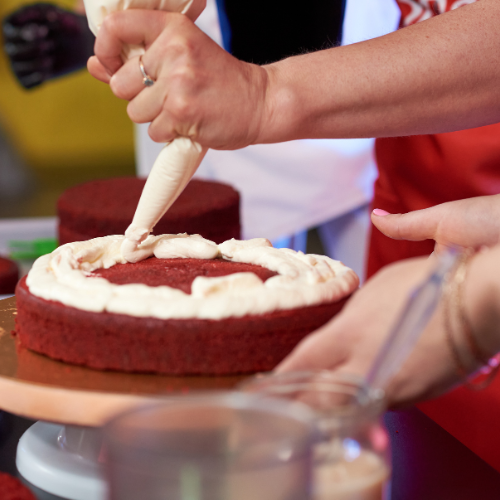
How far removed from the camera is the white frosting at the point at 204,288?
76 cm

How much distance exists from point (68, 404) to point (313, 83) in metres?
0.55

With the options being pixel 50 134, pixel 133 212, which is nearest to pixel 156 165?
pixel 133 212

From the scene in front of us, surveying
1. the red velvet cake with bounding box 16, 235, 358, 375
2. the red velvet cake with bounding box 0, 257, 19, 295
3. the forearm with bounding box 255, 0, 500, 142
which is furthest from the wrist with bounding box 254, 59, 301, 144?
the red velvet cake with bounding box 0, 257, 19, 295

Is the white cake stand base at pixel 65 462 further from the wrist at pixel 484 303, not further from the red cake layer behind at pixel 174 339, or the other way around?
the wrist at pixel 484 303

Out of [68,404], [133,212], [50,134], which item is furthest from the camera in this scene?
[50,134]

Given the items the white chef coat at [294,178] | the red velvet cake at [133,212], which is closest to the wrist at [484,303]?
the red velvet cake at [133,212]

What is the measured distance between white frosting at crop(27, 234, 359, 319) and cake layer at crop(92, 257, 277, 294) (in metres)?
0.02

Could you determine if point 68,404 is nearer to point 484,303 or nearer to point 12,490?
point 12,490

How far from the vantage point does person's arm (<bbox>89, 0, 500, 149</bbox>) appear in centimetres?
89

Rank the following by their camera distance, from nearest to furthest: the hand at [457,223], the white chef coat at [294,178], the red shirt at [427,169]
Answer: the hand at [457,223] → the red shirt at [427,169] → the white chef coat at [294,178]

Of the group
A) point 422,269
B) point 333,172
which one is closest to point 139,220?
point 422,269

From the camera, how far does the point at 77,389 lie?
71 cm

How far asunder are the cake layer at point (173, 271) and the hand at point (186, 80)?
0.58 ft

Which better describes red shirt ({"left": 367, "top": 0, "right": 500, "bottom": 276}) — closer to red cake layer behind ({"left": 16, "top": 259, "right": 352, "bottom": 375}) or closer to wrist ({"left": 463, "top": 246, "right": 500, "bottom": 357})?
red cake layer behind ({"left": 16, "top": 259, "right": 352, "bottom": 375})
